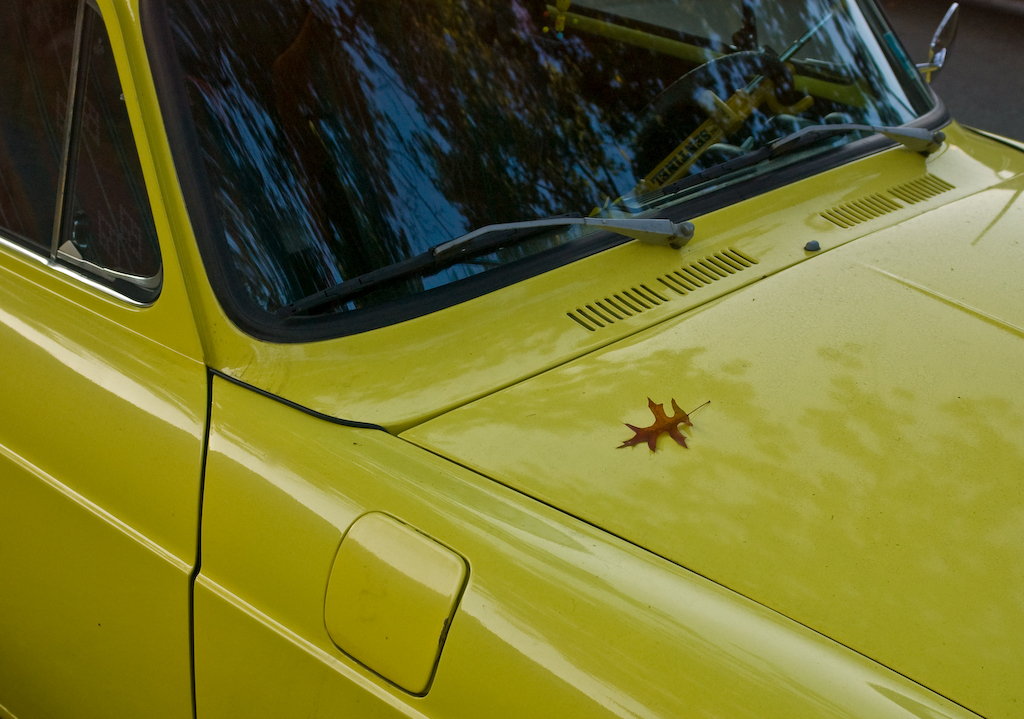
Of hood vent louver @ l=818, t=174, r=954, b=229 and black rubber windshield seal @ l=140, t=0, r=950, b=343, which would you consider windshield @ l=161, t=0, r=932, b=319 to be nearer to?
black rubber windshield seal @ l=140, t=0, r=950, b=343

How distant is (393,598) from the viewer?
1.22 meters

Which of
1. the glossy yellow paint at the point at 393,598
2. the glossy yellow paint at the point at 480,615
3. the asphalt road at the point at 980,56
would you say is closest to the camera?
the glossy yellow paint at the point at 480,615

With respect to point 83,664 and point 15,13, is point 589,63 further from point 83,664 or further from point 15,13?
point 83,664

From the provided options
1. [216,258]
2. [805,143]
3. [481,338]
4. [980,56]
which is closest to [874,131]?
[805,143]

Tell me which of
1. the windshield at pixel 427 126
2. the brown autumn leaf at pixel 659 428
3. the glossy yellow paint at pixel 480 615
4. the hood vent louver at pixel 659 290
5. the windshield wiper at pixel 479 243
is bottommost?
the glossy yellow paint at pixel 480 615

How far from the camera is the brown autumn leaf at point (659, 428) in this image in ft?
4.56

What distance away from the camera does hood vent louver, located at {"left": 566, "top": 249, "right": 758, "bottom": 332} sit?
1665 millimetres

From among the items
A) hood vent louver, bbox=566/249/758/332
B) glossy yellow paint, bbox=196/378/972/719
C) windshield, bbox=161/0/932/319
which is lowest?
glossy yellow paint, bbox=196/378/972/719

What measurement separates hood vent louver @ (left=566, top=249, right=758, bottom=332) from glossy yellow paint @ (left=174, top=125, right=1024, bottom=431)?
1 centimetres

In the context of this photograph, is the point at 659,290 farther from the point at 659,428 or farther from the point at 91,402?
the point at 91,402

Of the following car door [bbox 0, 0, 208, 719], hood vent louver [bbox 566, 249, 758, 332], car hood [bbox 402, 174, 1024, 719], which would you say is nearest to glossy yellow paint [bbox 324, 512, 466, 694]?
car hood [bbox 402, 174, 1024, 719]

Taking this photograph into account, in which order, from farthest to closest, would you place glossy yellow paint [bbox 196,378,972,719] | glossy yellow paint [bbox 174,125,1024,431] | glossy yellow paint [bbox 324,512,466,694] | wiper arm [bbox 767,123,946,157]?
wiper arm [bbox 767,123,946,157] → glossy yellow paint [bbox 174,125,1024,431] → glossy yellow paint [bbox 324,512,466,694] → glossy yellow paint [bbox 196,378,972,719]

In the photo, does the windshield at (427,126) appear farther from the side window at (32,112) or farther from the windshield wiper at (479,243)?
the side window at (32,112)

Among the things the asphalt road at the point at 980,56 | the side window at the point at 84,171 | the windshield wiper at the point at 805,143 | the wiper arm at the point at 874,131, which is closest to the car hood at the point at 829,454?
the windshield wiper at the point at 805,143
